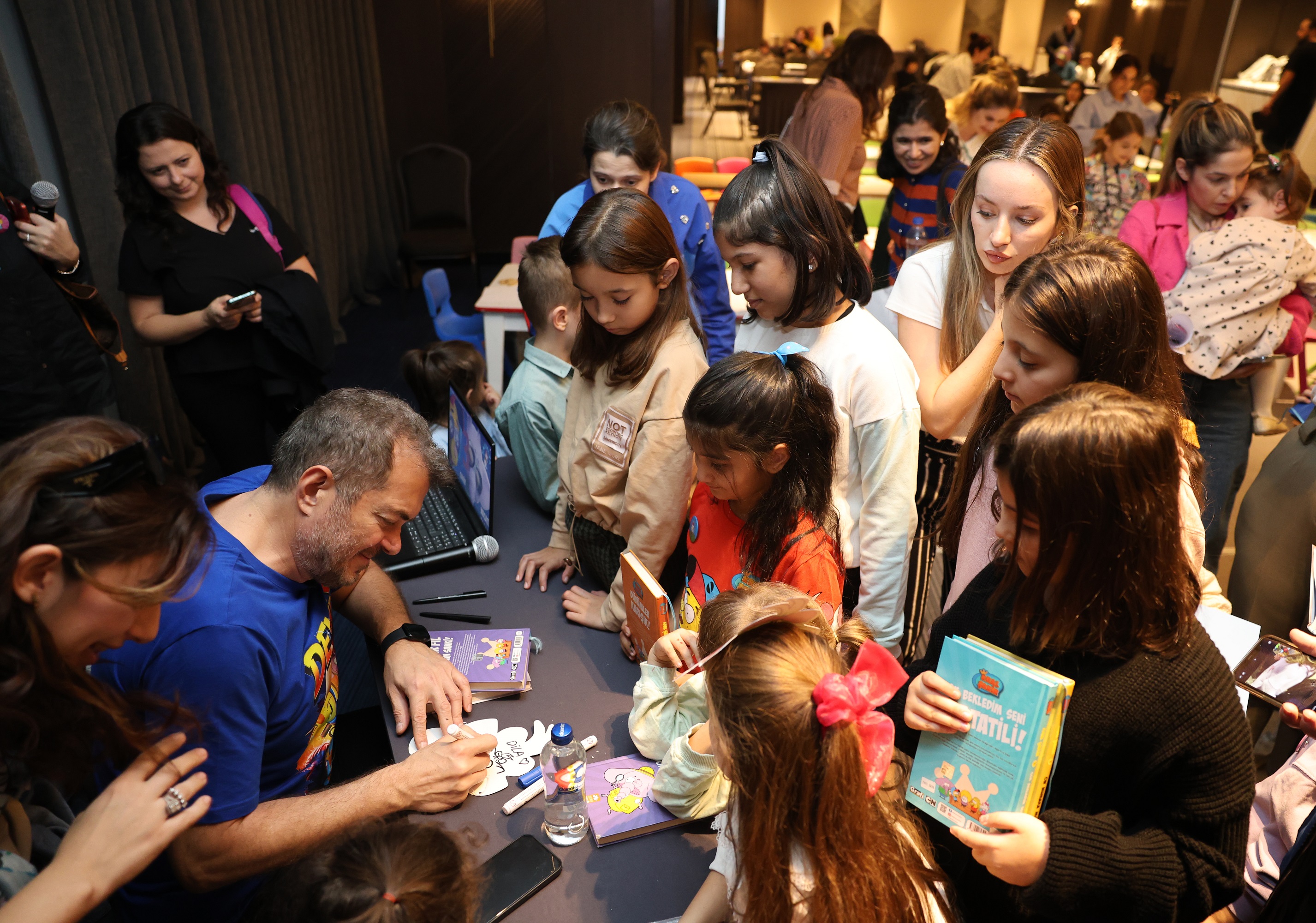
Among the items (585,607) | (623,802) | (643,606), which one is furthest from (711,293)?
(623,802)

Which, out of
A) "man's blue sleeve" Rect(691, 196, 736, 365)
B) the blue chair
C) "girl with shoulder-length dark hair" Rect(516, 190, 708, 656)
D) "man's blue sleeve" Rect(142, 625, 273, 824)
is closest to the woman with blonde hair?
"man's blue sleeve" Rect(691, 196, 736, 365)

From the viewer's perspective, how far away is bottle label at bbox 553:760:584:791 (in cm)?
150

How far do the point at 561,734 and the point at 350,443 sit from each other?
2.29ft

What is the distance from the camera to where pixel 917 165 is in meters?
3.87

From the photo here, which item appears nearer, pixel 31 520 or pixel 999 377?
pixel 31 520

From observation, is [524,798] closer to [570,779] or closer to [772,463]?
[570,779]

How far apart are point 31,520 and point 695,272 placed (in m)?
2.44

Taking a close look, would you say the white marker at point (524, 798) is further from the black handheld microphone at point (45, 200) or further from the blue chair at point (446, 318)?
the blue chair at point (446, 318)

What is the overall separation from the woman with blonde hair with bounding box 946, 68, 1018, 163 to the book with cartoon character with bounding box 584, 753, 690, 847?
Result: 14.1ft

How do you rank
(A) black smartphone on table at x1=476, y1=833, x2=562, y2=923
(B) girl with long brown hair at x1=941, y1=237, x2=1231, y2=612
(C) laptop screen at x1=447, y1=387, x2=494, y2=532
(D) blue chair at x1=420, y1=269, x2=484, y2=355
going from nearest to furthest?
(A) black smartphone on table at x1=476, y1=833, x2=562, y2=923 → (B) girl with long brown hair at x1=941, y1=237, x2=1231, y2=612 → (C) laptop screen at x1=447, y1=387, x2=494, y2=532 → (D) blue chair at x1=420, y1=269, x2=484, y2=355

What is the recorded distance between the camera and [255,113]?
16.4ft

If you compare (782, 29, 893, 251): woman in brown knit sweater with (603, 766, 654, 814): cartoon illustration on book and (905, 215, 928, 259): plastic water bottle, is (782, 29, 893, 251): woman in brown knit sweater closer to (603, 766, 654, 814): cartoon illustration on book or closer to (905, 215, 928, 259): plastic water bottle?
(905, 215, 928, 259): plastic water bottle

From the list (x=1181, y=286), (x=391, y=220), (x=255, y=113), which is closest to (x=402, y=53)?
(x=391, y=220)

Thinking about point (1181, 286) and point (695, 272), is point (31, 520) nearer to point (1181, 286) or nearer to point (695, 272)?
point (695, 272)
